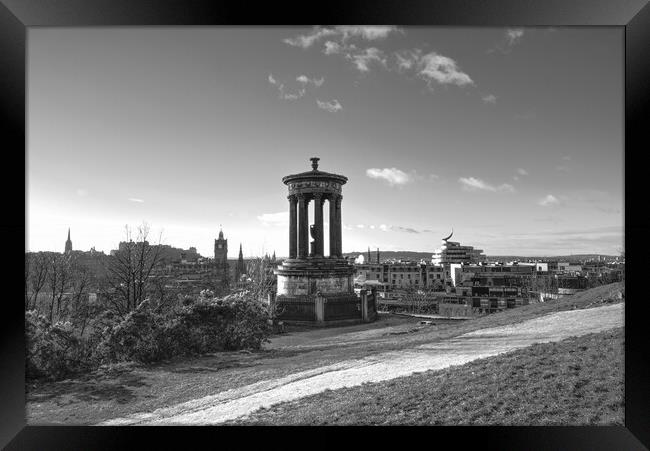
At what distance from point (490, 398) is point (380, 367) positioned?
2.53m

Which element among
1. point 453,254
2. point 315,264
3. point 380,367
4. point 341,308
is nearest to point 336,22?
point 380,367

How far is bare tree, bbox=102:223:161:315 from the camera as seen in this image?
12.3 m

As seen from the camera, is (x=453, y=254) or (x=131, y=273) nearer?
(x=131, y=273)

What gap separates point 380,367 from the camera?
751 cm

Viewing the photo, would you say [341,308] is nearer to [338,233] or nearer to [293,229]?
[338,233]

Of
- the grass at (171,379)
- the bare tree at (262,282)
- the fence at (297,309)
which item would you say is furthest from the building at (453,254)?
the grass at (171,379)

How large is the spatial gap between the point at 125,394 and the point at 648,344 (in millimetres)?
8282

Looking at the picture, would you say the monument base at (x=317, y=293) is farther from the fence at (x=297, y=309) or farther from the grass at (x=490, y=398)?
the grass at (x=490, y=398)

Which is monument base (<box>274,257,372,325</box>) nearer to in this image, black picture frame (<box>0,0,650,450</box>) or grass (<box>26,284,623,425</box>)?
grass (<box>26,284,623,425</box>)

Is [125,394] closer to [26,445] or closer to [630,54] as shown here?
[26,445]

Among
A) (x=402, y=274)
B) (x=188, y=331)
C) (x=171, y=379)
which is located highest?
(x=188, y=331)

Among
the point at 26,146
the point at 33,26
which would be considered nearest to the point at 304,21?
the point at 33,26

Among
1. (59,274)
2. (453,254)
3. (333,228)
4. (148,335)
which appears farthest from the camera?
(453,254)

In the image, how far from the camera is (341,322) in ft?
58.0
